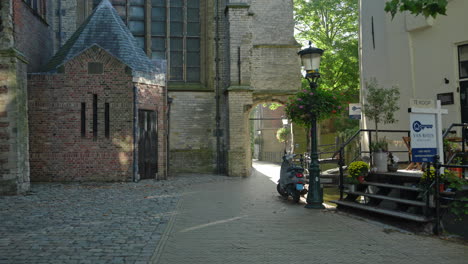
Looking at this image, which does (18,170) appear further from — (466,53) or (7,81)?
(466,53)

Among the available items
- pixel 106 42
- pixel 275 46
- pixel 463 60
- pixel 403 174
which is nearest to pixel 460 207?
pixel 403 174

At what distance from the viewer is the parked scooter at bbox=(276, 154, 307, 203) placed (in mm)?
10844

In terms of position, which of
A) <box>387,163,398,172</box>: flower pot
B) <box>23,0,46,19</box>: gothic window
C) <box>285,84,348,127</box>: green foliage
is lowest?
<box>387,163,398,172</box>: flower pot

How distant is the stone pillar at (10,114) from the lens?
1193 cm

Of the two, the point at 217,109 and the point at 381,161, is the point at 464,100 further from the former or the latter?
the point at 217,109

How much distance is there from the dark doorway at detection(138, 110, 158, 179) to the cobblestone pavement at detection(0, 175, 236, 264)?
10.4 ft

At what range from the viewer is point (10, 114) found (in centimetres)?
1208

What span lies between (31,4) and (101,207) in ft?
35.1

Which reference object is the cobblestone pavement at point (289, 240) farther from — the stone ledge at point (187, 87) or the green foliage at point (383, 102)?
the stone ledge at point (187, 87)

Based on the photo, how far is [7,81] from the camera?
12.1m

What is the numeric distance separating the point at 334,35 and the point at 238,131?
1285 centimetres

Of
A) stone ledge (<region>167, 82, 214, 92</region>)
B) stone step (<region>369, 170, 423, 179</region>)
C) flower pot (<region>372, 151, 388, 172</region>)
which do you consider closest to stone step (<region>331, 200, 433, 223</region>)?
stone step (<region>369, 170, 423, 179</region>)

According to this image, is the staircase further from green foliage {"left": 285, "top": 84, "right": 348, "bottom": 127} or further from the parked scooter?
green foliage {"left": 285, "top": 84, "right": 348, "bottom": 127}

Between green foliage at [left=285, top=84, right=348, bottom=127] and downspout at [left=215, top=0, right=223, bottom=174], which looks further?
downspout at [left=215, top=0, right=223, bottom=174]
